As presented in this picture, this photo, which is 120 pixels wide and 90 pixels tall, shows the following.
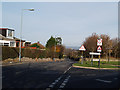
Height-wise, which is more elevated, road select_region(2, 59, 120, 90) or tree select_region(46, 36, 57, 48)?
tree select_region(46, 36, 57, 48)

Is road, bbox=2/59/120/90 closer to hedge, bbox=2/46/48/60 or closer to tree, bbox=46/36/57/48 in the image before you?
hedge, bbox=2/46/48/60

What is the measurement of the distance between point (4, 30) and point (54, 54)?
2313 centimetres

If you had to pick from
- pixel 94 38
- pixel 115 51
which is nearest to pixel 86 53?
pixel 94 38

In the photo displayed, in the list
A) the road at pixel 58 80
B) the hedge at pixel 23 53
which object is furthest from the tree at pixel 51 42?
the road at pixel 58 80

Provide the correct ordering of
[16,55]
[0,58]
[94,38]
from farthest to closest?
[94,38] → [16,55] → [0,58]

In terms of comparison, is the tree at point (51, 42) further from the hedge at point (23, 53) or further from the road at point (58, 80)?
the road at point (58, 80)

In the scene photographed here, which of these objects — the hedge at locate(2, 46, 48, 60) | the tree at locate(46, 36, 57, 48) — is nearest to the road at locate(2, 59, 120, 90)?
the hedge at locate(2, 46, 48, 60)

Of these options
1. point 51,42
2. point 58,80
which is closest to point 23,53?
point 58,80

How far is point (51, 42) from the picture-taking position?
254 feet

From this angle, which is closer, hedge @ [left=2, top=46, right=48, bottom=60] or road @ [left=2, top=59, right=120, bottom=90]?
road @ [left=2, top=59, right=120, bottom=90]

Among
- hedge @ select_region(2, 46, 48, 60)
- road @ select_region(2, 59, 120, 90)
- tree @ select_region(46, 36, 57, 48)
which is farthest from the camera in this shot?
tree @ select_region(46, 36, 57, 48)

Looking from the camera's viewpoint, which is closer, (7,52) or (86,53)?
(7,52)

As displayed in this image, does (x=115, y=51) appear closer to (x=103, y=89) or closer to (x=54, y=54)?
(x=54, y=54)

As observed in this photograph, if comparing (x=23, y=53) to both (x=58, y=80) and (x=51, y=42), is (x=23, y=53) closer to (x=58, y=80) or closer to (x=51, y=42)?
(x=58, y=80)
